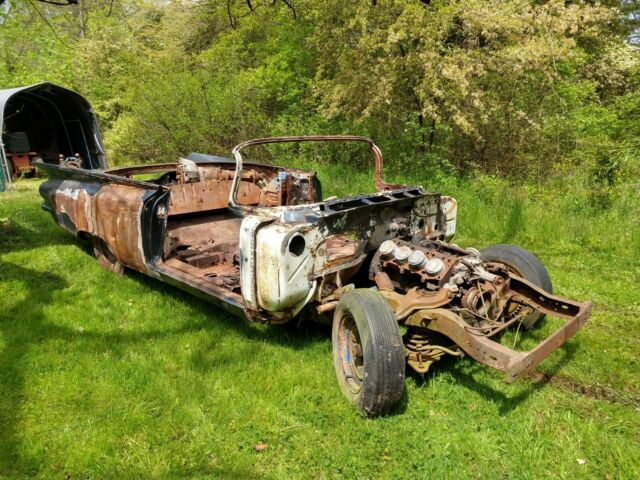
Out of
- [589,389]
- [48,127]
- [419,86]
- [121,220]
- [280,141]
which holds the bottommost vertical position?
[589,389]

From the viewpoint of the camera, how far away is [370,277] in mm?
3990

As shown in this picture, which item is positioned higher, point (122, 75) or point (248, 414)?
point (122, 75)

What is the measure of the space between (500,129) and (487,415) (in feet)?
24.2

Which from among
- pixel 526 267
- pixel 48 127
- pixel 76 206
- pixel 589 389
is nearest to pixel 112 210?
pixel 76 206

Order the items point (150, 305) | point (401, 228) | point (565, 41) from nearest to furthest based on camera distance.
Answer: point (401, 228) < point (150, 305) < point (565, 41)

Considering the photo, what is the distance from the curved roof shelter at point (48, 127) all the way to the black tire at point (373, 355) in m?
9.95

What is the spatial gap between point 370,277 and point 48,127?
478 inches

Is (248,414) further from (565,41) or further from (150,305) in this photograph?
(565,41)

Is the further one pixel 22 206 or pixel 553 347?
pixel 22 206

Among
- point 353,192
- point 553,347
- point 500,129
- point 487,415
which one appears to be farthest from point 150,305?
point 500,129

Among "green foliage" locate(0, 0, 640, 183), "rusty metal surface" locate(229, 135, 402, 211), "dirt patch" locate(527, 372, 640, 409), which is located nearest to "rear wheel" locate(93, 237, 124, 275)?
"rusty metal surface" locate(229, 135, 402, 211)

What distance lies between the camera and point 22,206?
886 cm

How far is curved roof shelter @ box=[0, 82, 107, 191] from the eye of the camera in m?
10.8

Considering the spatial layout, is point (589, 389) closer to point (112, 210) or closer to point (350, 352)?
point (350, 352)
